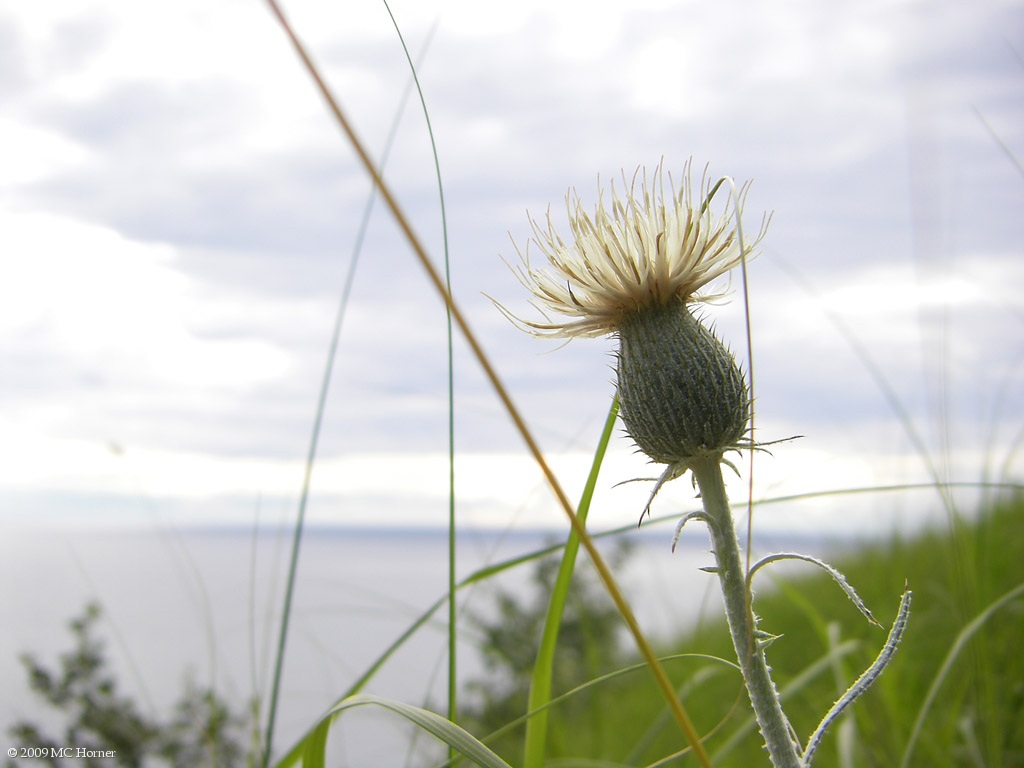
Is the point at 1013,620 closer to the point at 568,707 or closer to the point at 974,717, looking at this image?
the point at 974,717

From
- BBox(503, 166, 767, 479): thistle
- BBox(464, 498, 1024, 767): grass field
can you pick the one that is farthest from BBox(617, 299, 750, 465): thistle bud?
BBox(464, 498, 1024, 767): grass field

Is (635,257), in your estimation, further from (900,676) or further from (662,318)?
(900,676)

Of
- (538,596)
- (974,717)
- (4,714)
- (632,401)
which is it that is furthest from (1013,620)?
(4,714)

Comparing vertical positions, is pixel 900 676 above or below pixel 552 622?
below

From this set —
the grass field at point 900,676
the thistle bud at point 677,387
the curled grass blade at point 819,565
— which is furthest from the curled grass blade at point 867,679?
the thistle bud at point 677,387

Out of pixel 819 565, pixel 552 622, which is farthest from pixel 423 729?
pixel 819 565

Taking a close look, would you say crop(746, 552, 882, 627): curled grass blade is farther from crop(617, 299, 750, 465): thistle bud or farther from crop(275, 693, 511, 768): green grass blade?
crop(275, 693, 511, 768): green grass blade

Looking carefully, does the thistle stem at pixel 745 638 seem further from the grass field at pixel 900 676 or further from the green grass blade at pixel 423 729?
the green grass blade at pixel 423 729
